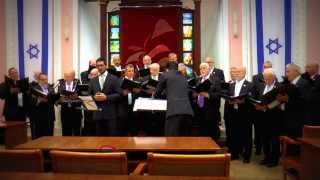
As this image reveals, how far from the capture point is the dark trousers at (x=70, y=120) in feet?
21.9

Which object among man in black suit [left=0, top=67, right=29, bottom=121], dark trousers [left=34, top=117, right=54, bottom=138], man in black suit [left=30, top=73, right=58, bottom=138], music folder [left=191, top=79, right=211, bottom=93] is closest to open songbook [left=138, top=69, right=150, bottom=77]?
music folder [left=191, top=79, right=211, bottom=93]

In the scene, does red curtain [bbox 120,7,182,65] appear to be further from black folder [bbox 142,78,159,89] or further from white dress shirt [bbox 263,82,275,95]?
white dress shirt [bbox 263,82,275,95]

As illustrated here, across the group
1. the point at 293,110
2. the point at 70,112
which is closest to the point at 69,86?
the point at 70,112

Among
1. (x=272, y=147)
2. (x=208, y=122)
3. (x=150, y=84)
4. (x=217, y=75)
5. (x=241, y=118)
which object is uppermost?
(x=217, y=75)

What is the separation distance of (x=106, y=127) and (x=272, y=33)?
157 inches

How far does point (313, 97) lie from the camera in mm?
5586

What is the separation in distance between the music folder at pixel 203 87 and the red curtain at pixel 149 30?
2790 millimetres

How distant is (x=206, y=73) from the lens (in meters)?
6.20

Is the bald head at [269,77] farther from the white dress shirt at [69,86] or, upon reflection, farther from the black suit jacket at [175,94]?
the white dress shirt at [69,86]

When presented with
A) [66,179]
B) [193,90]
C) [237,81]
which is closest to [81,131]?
[193,90]

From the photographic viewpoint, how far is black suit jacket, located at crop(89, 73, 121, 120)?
5.41 meters

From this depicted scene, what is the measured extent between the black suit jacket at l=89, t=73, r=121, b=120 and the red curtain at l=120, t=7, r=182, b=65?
3004 mm

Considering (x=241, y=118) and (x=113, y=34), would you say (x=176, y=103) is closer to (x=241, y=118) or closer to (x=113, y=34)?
(x=241, y=118)

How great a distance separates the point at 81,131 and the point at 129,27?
266 centimetres
